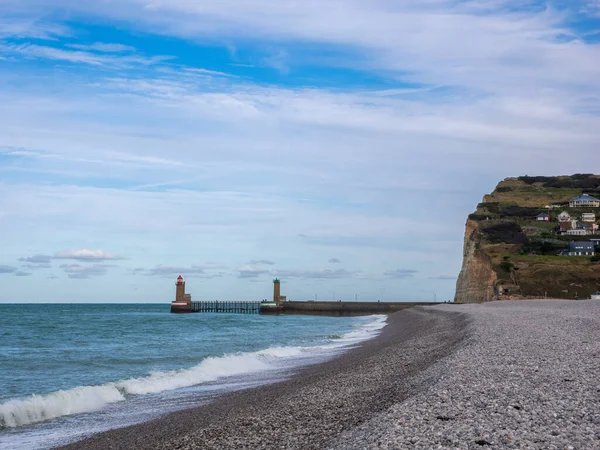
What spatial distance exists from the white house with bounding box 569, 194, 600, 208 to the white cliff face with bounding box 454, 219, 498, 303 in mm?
25798

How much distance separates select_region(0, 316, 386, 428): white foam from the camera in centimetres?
1356

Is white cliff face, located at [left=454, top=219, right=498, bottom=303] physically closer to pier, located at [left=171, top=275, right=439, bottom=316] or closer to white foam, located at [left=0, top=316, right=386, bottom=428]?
pier, located at [left=171, top=275, right=439, bottom=316]

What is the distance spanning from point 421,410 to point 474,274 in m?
74.8

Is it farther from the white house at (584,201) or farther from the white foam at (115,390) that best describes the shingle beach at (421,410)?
the white house at (584,201)

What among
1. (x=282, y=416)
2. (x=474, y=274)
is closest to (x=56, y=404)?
(x=282, y=416)

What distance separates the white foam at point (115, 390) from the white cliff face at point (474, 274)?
55431 mm

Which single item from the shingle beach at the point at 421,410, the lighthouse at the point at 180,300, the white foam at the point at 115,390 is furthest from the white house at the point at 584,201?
the shingle beach at the point at 421,410

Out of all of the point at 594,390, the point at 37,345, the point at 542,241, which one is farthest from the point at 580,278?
the point at 594,390

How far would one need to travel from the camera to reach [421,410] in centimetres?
789

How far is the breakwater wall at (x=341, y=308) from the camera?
315 feet

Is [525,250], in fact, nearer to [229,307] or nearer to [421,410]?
[229,307]

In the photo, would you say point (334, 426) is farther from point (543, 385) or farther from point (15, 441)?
point (15, 441)

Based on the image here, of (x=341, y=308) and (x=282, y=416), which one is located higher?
(x=282, y=416)

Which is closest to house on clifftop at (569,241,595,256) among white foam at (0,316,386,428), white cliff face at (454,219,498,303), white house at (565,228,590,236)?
white house at (565,228,590,236)
